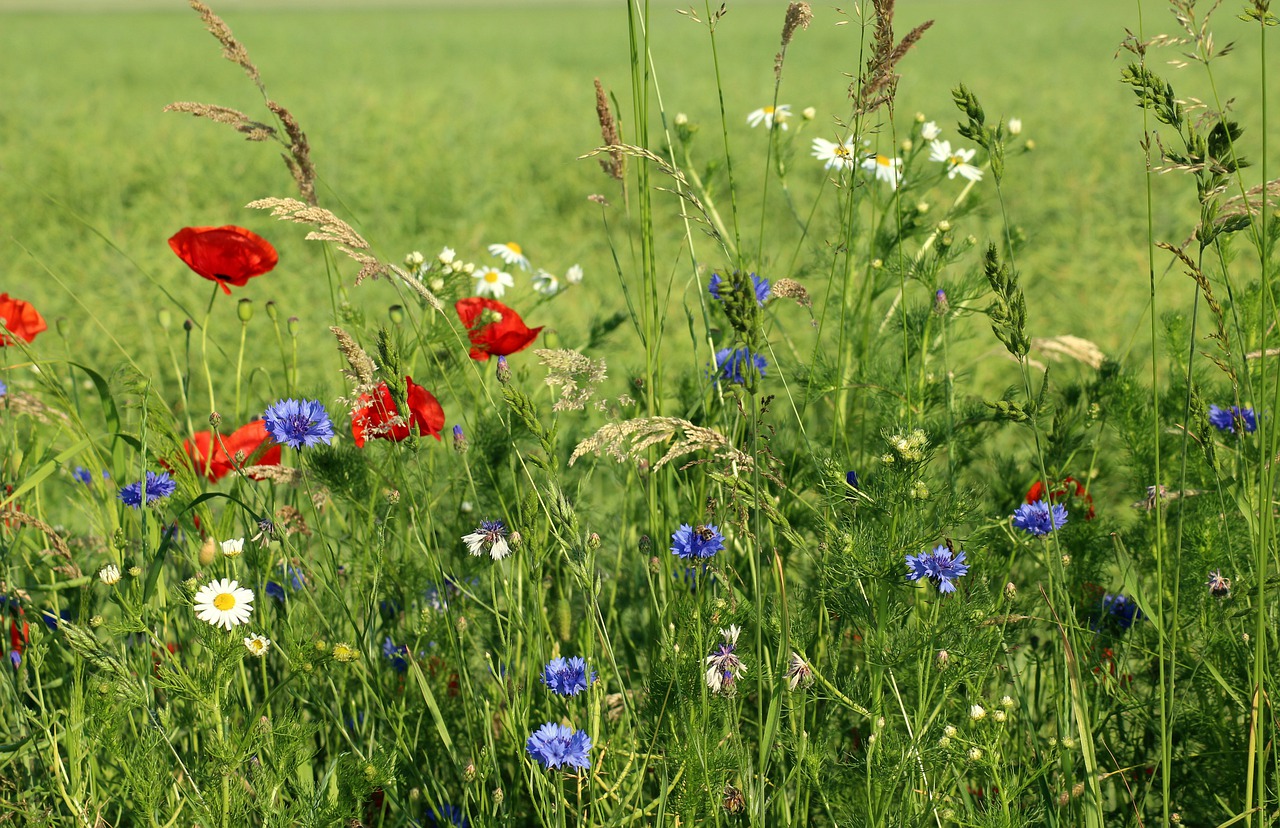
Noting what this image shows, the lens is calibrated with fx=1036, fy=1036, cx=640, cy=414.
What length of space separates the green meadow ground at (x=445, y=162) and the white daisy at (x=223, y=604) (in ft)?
1.48

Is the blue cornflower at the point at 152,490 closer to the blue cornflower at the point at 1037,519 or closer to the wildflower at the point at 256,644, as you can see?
the wildflower at the point at 256,644

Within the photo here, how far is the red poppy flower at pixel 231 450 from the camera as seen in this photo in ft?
4.56

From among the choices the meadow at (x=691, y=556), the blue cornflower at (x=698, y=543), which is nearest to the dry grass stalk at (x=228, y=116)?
the meadow at (x=691, y=556)

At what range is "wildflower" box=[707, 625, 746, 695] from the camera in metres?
0.98

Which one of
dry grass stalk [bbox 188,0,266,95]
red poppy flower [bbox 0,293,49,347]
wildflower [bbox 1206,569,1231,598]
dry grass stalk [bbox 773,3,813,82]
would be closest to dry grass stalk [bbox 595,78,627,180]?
dry grass stalk [bbox 773,3,813,82]

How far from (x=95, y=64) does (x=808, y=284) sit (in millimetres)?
10299

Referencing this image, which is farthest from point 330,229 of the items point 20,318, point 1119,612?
point 1119,612

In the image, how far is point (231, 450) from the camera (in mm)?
1366

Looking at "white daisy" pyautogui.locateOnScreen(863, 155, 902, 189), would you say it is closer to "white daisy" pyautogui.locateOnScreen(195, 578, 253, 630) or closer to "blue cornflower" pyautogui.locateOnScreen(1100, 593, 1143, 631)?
"blue cornflower" pyautogui.locateOnScreen(1100, 593, 1143, 631)

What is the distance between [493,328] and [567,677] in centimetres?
62

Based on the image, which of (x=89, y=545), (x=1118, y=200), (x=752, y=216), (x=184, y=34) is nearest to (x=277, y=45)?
(x=184, y=34)

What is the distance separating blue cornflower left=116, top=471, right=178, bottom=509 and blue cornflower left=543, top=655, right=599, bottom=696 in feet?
1.76

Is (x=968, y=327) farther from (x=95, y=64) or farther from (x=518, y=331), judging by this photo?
(x=95, y=64)

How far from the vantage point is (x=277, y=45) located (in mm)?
14344
